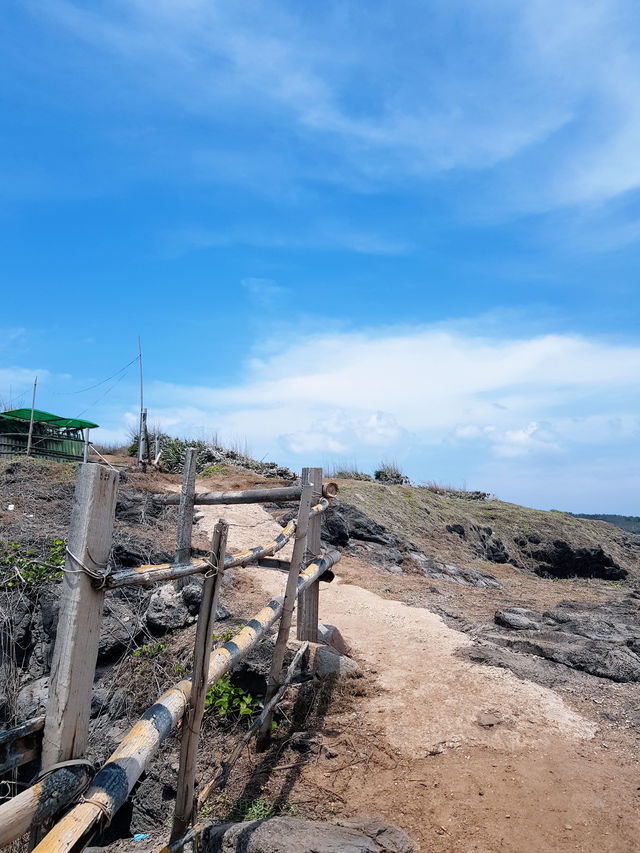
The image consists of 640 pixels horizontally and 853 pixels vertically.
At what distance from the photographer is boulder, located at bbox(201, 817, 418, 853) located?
9.25ft

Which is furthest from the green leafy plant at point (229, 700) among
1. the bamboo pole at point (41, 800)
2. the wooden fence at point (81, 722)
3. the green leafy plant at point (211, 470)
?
the green leafy plant at point (211, 470)

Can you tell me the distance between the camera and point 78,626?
204 cm

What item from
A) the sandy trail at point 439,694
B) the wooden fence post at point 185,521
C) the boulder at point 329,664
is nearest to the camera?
the sandy trail at point 439,694

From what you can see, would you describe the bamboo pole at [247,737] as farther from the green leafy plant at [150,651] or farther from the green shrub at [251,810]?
the green leafy plant at [150,651]

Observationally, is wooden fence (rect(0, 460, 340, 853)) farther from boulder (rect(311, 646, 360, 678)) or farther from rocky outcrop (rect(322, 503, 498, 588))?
rocky outcrop (rect(322, 503, 498, 588))

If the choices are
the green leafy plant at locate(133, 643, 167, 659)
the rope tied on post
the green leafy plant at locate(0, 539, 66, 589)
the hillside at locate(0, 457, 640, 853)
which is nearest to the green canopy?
the hillside at locate(0, 457, 640, 853)

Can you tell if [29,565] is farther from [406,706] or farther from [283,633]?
[406,706]

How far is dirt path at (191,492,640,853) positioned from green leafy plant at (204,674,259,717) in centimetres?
65

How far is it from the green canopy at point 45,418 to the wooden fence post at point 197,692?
18.4 meters

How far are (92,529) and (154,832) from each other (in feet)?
8.75

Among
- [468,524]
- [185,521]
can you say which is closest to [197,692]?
[185,521]

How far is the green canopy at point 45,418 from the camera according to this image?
19.6m

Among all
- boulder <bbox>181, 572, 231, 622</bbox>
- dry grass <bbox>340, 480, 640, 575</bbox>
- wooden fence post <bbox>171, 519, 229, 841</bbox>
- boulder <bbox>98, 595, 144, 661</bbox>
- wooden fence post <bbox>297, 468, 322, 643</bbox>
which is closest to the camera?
wooden fence post <bbox>171, 519, 229, 841</bbox>

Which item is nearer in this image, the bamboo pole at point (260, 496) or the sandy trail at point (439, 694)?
the sandy trail at point (439, 694)
